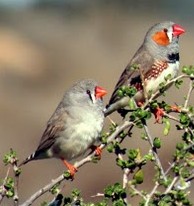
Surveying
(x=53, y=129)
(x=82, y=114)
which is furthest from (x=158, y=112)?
(x=53, y=129)

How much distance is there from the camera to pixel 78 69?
24031mm

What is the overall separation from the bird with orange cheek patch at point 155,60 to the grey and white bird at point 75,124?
0.48m

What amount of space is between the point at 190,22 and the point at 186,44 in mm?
4387

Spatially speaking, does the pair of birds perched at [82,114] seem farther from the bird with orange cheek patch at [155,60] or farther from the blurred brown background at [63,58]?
the blurred brown background at [63,58]

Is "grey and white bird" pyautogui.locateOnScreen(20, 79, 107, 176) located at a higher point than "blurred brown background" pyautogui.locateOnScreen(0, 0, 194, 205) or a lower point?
lower

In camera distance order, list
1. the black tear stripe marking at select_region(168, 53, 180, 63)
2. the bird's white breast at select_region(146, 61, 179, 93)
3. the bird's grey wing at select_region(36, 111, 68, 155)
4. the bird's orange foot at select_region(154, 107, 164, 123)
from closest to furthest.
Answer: the bird's orange foot at select_region(154, 107, 164, 123) < the bird's grey wing at select_region(36, 111, 68, 155) < the bird's white breast at select_region(146, 61, 179, 93) < the black tear stripe marking at select_region(168, 53, 180, 63)

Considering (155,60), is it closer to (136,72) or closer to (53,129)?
(136,72)

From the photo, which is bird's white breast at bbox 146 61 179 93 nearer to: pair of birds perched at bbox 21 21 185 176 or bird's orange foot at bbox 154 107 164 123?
pair of birds perched at bbox 21 21 185 176

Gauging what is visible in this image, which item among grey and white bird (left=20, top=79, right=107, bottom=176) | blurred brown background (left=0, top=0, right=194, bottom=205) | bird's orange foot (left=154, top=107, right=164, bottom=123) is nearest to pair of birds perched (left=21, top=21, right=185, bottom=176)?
grey and white bird (left=20, top=79, right=107, bottom=176)

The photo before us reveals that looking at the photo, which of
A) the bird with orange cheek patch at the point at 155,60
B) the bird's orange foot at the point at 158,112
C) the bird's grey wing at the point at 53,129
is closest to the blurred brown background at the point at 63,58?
the bird with orange cheek patch at the point at 155,60

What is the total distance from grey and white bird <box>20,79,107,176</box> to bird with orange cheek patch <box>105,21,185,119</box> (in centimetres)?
48

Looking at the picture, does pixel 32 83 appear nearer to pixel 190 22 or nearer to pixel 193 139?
pixel 190 22

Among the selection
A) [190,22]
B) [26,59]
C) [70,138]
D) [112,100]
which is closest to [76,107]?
[70,138]

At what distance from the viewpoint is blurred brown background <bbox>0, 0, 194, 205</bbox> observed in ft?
50.8
